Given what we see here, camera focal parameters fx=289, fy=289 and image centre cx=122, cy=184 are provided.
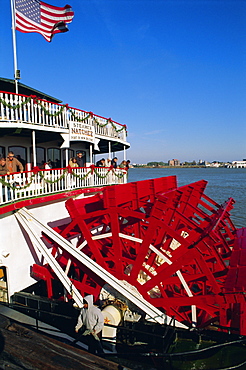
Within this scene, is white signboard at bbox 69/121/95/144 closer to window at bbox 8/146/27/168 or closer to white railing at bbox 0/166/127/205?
white railing at bbox 0/166/127/205

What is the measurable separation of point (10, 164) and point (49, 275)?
7.86ft

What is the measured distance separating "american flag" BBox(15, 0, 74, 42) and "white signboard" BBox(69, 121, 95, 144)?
2.64 meters

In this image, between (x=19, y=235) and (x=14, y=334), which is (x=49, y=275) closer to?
(x=19, y=235)

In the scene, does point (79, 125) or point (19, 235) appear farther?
point (79, 125)

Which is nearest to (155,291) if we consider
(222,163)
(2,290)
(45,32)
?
(2,290)

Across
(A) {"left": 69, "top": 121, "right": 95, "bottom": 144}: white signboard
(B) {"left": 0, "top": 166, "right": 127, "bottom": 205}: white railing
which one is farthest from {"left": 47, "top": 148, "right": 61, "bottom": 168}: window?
(B) {"left": 0, "top": 166, "right": 127, "bottom": 205}: white railing

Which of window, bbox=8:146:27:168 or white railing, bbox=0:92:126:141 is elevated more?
white railing, bbox=0:92:126:141

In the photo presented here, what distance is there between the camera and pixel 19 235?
5730mm

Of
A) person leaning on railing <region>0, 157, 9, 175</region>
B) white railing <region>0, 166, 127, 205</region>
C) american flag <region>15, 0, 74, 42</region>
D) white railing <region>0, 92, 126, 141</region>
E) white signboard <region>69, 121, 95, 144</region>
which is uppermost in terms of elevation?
american flag <region>15, 0, 74, 42</region>

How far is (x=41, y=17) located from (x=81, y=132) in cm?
339

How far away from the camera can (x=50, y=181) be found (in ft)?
20.3

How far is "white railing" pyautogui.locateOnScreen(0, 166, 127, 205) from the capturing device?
17.5 feet

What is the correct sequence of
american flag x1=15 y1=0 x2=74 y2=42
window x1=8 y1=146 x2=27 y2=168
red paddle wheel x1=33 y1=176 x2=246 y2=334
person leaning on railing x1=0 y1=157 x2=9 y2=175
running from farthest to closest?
american flag x1=15 y1=0 x2=74 y2=42 < window x1=8 y1=146 x2=27 y2=168 < person leaning on railing x1=0 y1=157 x2=9 y2=175 < red paddle wheel x1=33 y1=176 x2=246 y2=334

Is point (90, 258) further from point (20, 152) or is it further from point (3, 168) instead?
point (20, 152)
